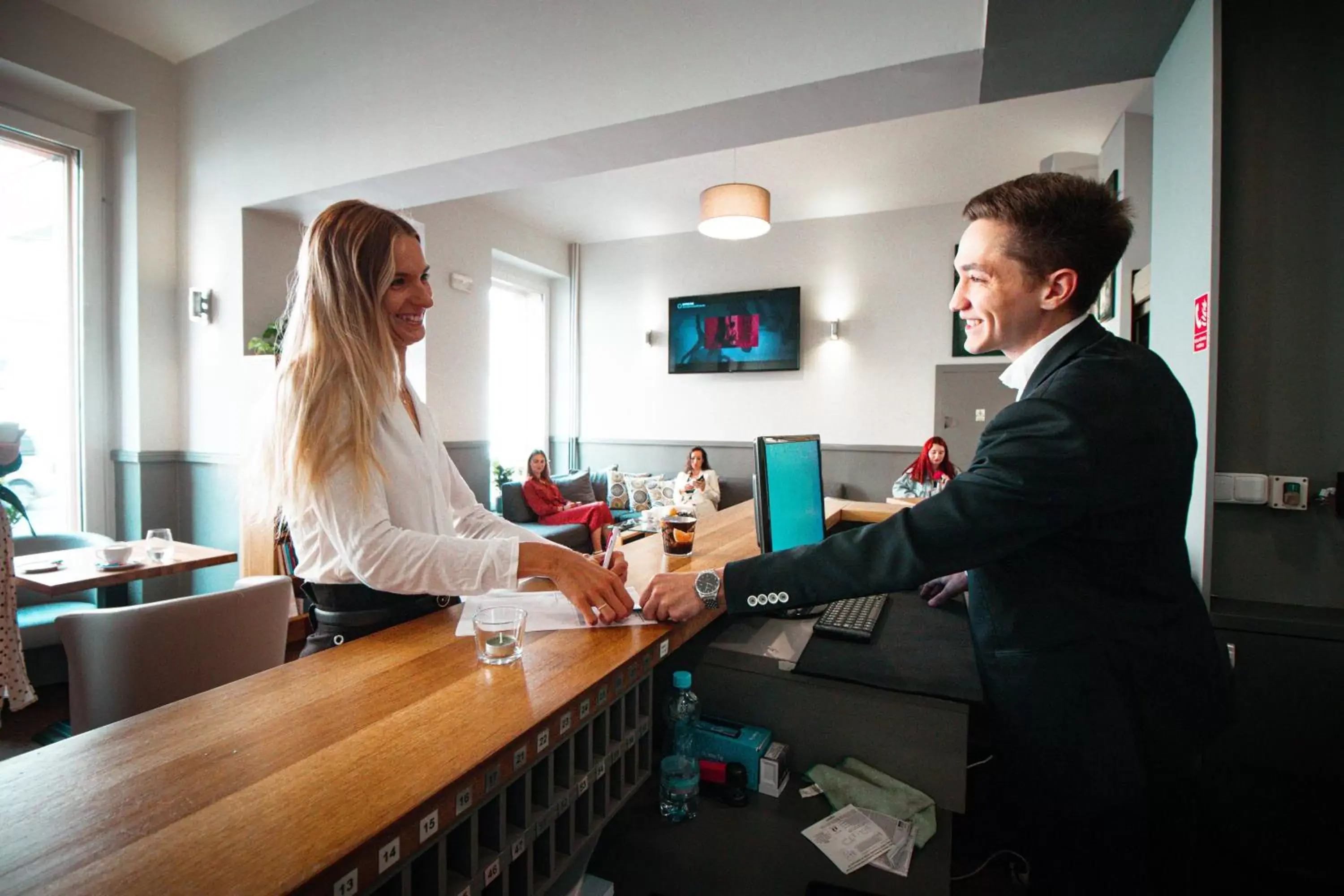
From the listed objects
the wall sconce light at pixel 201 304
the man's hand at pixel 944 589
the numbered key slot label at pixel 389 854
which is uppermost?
the wall sconce light at pixel 201 304

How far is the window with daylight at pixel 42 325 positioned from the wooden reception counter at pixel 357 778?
397 cm

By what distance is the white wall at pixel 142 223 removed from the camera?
12.2 ft

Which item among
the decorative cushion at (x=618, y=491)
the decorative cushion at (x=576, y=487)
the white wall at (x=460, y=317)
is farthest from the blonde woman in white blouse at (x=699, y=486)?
the white wall at (x=460, y=317)

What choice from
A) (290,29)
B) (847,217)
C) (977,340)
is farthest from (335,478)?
(847,217)

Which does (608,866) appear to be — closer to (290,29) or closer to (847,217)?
(290,29)

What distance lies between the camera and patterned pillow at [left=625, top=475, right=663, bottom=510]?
20.8 ft

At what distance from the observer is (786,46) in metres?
2.39

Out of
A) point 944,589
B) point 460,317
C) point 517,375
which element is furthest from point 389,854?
point 517,375

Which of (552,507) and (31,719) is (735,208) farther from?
(31,719)

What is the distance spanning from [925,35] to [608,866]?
2557 millimetres

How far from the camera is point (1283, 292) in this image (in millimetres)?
1659

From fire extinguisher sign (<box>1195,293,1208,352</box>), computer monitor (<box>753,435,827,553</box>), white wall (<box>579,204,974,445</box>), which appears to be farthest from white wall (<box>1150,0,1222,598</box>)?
white wall (<box>579,204,974,445</box>)

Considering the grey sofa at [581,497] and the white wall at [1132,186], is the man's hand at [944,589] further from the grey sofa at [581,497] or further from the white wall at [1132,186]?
the grey sofa at [581,497]

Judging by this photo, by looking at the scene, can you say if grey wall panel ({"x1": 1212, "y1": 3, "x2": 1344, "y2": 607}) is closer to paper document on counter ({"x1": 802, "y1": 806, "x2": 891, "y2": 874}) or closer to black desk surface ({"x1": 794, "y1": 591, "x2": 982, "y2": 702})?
black desk surface ({"x1": 794, "y1": 591, "x2": 982, "y2": 702})
